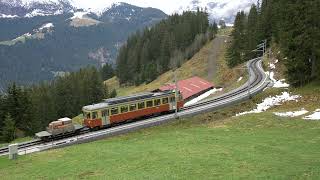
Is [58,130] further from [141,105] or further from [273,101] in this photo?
[273,101]

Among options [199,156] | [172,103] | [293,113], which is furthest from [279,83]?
[199,156]

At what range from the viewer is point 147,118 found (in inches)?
2424

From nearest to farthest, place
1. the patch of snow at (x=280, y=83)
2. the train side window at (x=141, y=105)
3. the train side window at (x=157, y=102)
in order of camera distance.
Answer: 1. the train side window at (x=141, y=105)
2. the train side window at (x=157, y=102)
3. the patch of snow at (x=280, y=83)

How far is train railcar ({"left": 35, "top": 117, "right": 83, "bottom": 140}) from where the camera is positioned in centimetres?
5156

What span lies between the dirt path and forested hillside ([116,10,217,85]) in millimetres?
4452

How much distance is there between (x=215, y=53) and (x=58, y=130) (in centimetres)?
11717

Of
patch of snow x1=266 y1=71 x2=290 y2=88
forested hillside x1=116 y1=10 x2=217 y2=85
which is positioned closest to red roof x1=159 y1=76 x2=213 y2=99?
patch of snow x1=266 y1=71 x2=290 y2=88

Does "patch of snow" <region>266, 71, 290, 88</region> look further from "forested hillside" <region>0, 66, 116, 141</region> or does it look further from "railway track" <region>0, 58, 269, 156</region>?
"forested hillside" <region>0, 66, 116, 141</region>

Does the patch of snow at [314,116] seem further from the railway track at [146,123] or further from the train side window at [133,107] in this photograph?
the train side window at [133,107]

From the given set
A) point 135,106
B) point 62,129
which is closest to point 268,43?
point 135,106

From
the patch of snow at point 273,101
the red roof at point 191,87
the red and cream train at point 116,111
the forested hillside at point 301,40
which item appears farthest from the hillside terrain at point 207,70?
the red and cream train at point 116,111

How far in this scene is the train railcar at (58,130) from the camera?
51562 mm

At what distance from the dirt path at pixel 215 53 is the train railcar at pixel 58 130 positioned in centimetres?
7767

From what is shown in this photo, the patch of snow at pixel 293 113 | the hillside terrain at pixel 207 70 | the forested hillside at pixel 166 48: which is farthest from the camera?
the forested hillside at pixel 166 48
